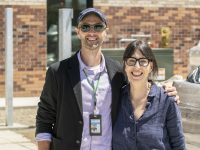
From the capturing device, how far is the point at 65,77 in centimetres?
376

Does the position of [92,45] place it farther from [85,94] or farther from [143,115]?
[143,115]

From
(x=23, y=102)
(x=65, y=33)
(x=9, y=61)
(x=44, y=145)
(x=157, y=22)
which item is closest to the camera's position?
(x=44, y=145)

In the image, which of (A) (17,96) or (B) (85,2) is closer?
(A) (17,96)

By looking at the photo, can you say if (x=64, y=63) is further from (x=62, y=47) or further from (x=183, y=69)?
(x=183, y=69)

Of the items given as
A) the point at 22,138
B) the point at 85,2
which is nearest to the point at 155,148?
the point at 22,138

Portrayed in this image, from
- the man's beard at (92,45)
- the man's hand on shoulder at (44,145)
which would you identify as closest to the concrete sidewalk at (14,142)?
the man's hand on shoulder at (44,145)

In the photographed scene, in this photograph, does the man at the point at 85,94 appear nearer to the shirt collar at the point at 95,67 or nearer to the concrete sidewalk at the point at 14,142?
the shirt collar at the point at 95,67

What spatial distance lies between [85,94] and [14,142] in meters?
5.75

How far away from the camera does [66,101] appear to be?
3734mm

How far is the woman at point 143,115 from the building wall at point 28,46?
36.5 ft

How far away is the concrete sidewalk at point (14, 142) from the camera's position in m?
8.82

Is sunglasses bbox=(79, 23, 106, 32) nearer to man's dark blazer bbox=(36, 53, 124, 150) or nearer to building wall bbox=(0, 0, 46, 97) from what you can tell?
man's dark blazer bbox=(36, 53, 124, 150)

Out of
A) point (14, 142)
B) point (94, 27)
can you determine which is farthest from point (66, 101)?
point (14, 142)

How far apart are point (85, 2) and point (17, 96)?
3189 mm
